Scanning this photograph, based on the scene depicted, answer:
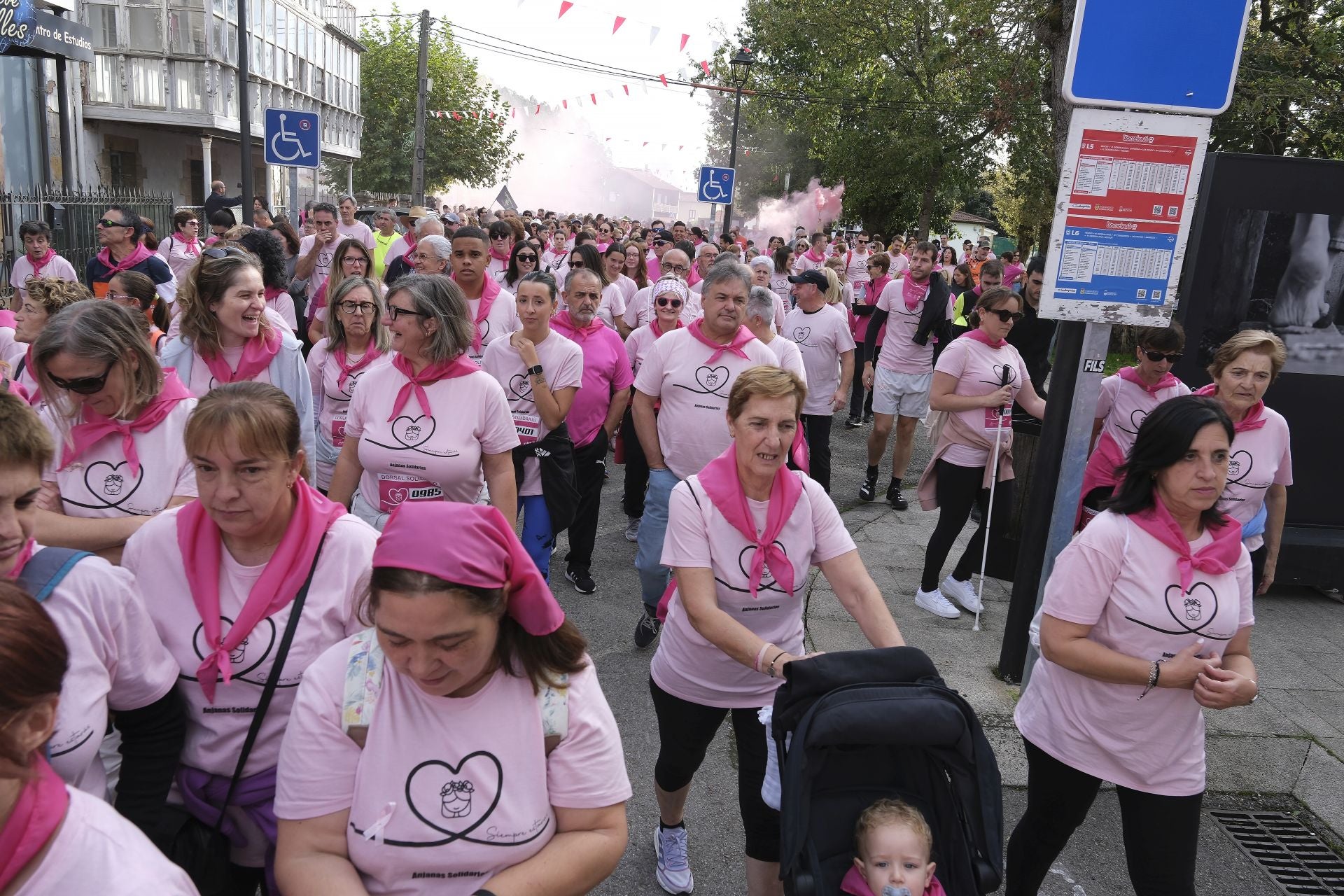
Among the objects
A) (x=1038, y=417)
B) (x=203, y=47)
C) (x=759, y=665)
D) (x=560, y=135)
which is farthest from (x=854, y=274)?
(x=560, y=135)

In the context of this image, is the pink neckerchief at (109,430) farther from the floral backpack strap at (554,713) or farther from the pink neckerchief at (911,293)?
the pink neckerchief at (911,293)

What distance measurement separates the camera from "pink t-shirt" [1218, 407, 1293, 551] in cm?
463

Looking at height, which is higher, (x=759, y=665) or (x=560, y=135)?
(x=560, y=135)

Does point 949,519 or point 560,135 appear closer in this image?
point 949,519

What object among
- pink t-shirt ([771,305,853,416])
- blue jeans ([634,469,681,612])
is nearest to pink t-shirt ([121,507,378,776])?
blue jeans ([634,469,681,612])

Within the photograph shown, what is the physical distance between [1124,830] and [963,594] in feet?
10.6

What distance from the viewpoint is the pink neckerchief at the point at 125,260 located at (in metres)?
8.31

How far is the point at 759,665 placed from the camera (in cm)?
263

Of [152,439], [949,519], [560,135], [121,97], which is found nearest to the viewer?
[152,439]

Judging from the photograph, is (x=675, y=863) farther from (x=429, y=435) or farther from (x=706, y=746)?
(x=429, y=435)

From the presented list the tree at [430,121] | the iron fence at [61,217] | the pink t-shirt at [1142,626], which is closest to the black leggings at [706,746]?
the pink t-shirt at [1142,626]

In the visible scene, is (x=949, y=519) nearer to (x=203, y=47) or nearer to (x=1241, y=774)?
(x=1241, y=774)

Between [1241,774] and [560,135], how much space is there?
82557 millimetres

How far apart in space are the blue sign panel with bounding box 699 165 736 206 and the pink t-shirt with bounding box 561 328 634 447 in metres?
12.0
